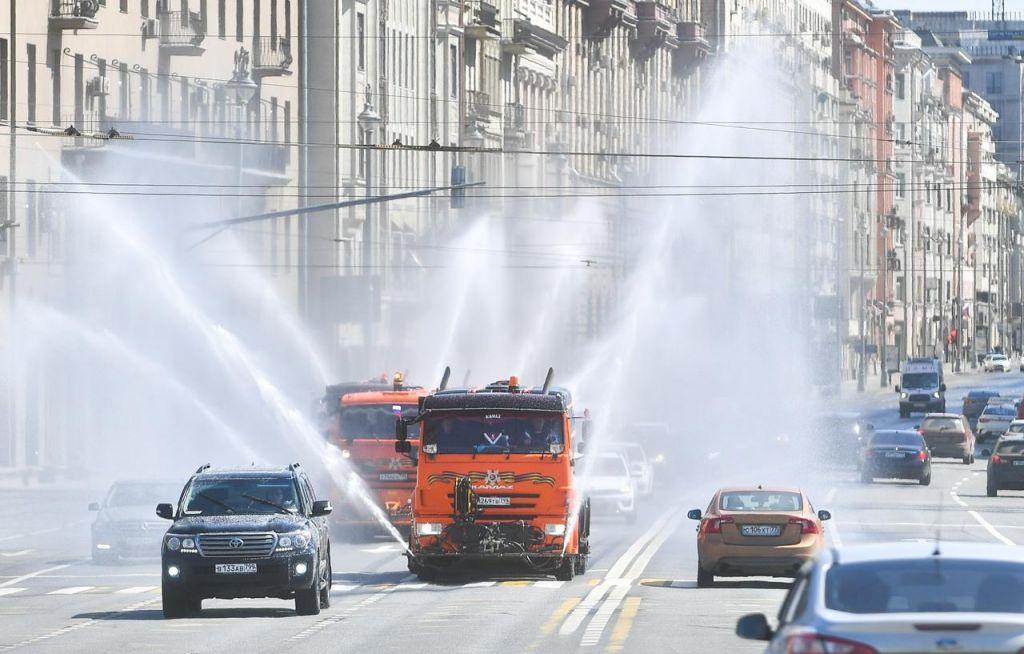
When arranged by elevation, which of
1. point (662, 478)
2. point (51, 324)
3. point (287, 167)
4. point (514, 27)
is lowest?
point (662, 478)

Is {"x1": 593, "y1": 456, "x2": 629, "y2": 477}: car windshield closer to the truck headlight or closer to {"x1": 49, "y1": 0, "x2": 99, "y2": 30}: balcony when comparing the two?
the truck headlight

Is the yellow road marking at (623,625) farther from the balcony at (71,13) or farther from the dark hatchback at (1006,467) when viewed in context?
the balcony at (71,13)

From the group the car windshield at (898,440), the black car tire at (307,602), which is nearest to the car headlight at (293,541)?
the black car tire at (307,602)

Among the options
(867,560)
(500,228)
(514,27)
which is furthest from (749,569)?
(514,27)

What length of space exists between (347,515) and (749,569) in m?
10.9

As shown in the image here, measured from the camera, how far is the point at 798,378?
11744 cm

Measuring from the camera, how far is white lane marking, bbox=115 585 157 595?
27094mm

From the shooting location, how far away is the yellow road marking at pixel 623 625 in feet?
64.1

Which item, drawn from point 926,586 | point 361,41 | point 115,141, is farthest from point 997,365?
point 926,586

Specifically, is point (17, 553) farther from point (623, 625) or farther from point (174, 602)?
point (623, 625)

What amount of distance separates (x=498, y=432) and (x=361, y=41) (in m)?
53.8

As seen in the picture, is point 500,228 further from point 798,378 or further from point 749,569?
point 749,569

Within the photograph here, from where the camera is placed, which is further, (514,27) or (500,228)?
(514,27)

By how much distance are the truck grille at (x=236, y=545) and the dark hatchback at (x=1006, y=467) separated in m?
33.1
